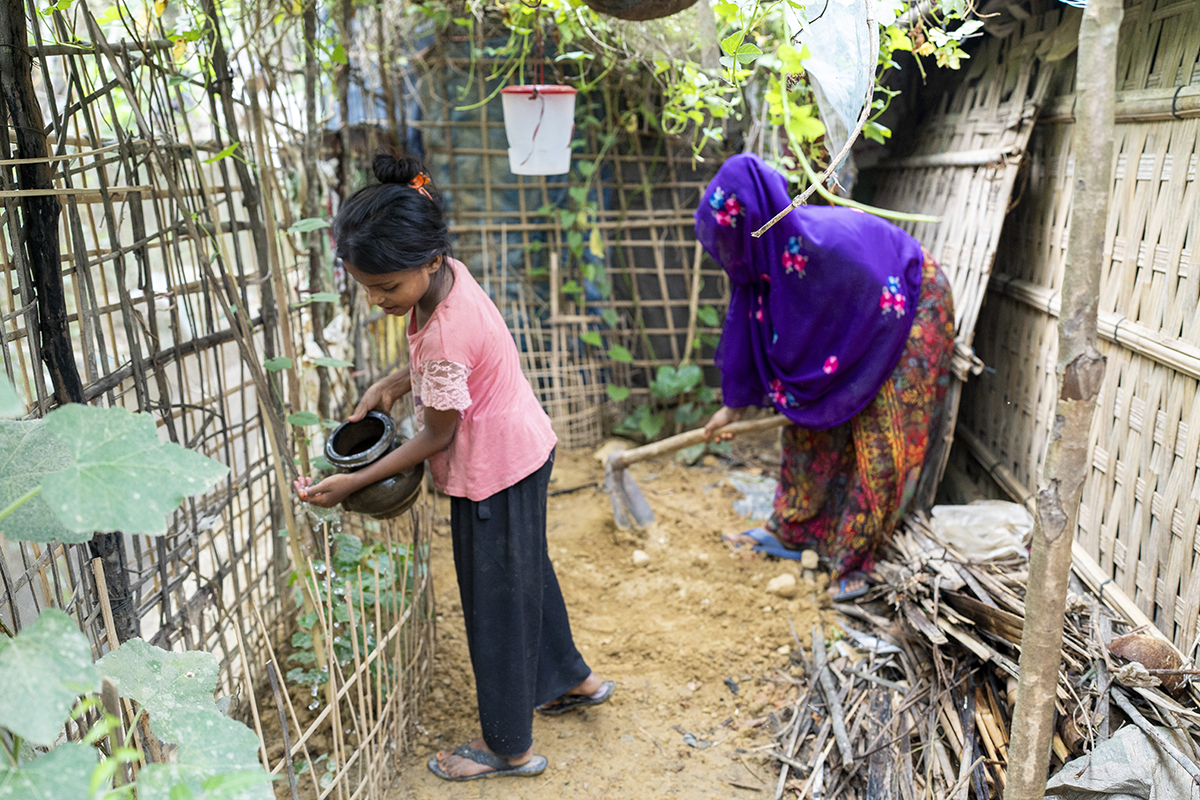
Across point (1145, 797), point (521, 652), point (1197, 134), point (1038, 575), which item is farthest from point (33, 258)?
point (1197, 134)

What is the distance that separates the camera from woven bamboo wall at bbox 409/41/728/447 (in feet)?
16.1

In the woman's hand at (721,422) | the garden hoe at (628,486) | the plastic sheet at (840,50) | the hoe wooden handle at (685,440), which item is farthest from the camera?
the garden hoe at (628,486)

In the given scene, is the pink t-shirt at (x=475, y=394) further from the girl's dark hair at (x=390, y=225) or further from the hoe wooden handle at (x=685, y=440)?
Answer: the hoe wooden handle at (x=685, y=440)

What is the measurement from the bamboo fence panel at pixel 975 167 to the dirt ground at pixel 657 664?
0.90 metres

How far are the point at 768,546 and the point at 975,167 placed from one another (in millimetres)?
1889

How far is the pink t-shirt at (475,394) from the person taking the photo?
6.13 feet

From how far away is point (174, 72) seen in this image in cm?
181

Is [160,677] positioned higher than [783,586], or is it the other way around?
[160,677]

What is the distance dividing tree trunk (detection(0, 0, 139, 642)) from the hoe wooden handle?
2350 millimetres

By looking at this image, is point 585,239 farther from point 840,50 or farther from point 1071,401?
point 1071,401

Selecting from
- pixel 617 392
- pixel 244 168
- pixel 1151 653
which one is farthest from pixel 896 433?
pixel 244 168

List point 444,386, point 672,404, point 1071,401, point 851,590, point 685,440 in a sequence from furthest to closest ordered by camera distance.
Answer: point 672,404, point 685,440, point 851,590, point 444,386, point 1071,401

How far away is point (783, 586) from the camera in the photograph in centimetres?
315

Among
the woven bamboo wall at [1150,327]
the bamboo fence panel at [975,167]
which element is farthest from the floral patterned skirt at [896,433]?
the woven bamboo wall at [1150,327]
